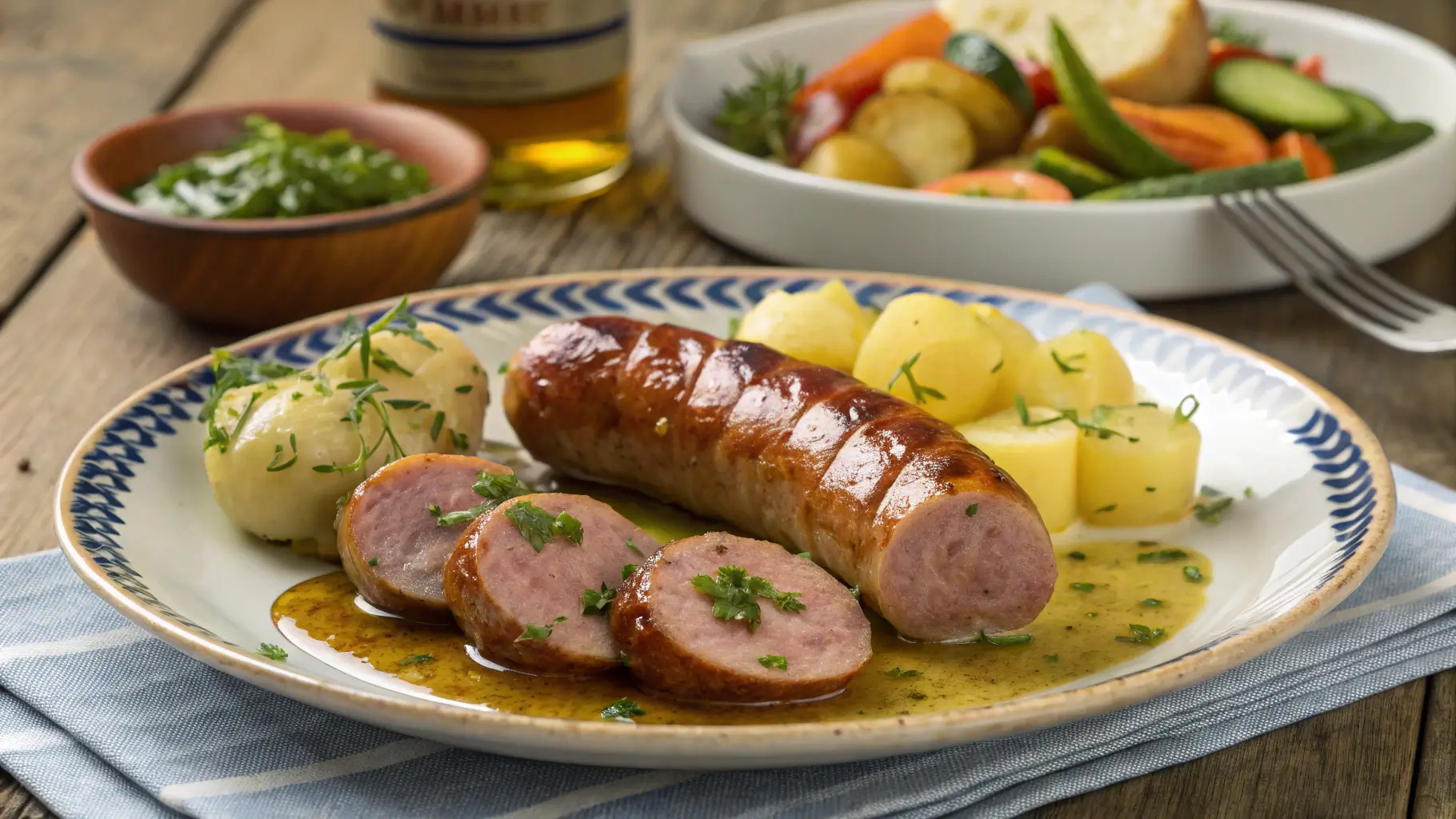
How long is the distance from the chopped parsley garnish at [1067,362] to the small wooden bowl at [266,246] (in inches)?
55.6

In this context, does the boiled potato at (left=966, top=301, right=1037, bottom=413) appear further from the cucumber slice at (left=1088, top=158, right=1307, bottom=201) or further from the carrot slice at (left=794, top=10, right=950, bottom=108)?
the carrot slice at (left=794, top=10, right=950, bottom=108)

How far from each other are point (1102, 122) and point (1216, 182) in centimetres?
31

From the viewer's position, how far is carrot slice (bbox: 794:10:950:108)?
396 cm

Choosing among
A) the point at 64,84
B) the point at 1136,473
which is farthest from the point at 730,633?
the point at 64,84

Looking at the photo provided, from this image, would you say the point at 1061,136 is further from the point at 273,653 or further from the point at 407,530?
the point at 273,653

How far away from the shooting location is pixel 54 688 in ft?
6.41

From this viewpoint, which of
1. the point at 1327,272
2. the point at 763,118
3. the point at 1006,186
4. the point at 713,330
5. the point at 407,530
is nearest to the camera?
the point at 407,530

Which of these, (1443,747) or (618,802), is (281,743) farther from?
(1443,747)

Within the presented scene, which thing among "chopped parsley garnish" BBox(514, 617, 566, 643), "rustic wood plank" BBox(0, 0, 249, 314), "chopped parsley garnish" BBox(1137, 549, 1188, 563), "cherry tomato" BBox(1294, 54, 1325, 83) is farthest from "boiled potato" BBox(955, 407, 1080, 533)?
"rustic wood plank" BBox(0, 0, 249, 314)

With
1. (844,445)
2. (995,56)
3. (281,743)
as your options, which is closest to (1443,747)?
(844,445)

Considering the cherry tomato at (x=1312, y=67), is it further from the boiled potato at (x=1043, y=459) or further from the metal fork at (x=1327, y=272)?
the boiled potato at (x=1043, y=459)

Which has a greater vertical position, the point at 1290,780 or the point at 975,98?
the point at 975,98

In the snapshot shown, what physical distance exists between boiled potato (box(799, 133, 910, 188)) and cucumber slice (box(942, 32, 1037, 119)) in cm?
35

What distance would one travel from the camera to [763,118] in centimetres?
400
